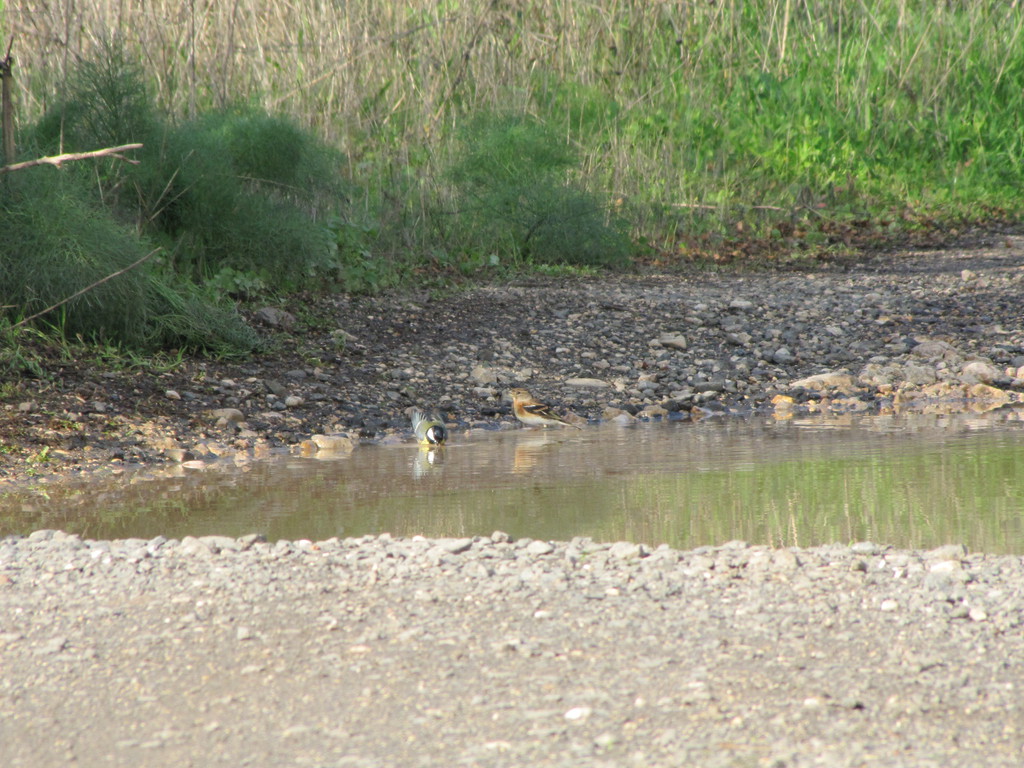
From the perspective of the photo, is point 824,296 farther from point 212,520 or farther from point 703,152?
point 212,520

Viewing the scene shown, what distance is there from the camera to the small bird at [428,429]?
6098 mm

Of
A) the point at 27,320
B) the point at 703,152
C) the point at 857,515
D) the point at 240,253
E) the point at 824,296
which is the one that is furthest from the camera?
the point at 703,152

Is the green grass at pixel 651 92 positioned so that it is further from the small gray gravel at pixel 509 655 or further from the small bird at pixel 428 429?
the small gray gravel at pixel 509 655

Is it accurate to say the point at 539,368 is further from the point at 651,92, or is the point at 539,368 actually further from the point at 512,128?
the point at 651,92

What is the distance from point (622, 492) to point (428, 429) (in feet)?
5.09

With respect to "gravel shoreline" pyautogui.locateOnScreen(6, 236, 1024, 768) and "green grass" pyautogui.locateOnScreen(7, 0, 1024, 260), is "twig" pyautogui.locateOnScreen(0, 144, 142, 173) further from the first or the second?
"green grass" pyautogui.locateOnScreen(7, 0, 1024, 260)

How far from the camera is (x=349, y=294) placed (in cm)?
889

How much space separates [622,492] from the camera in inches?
194

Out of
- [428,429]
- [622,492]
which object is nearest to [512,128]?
[428,429]

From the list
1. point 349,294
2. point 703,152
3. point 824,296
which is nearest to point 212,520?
point 349,294

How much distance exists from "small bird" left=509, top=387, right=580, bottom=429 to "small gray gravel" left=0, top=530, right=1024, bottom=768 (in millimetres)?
2772

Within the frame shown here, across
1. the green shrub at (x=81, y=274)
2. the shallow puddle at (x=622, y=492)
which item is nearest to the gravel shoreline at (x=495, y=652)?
the shallow puddle at (x=622, y=492)

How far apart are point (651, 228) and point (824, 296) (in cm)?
254

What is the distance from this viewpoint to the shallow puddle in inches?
169
